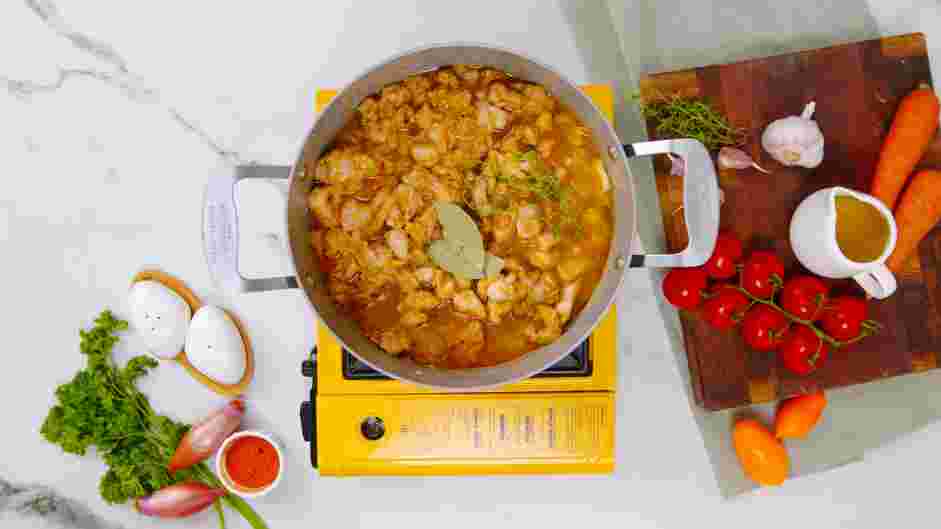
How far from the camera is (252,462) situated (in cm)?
174

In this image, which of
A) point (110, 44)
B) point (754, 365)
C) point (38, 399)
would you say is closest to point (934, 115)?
point (754, 365)

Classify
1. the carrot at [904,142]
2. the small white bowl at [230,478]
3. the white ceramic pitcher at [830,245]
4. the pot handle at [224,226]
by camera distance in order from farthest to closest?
the small white bowl at [230,478], the carrot at [904,142], the white ceramic pitcher at [830,245], the pot handle at [224,226]

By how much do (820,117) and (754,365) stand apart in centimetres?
54

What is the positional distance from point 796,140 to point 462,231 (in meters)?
0.71

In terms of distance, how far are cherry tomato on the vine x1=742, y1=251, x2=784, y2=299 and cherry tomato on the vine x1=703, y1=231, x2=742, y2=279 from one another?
28mm

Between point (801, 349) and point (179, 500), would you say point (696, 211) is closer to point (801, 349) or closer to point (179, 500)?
point (801, 349)

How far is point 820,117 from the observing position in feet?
5.32

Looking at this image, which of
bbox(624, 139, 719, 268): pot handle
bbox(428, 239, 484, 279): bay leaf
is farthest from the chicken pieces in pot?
bbox(624, 139, 719, 268): pot handle

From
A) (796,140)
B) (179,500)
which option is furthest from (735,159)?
(179,500)

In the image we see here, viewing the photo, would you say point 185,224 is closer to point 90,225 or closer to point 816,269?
point 90,225

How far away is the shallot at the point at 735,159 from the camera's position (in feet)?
5.16

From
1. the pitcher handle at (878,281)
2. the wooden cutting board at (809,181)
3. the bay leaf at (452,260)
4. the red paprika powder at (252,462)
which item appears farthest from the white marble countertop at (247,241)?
the bay leaf at (452,260)

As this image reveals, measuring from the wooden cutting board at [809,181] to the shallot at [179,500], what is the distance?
1101 millimetres

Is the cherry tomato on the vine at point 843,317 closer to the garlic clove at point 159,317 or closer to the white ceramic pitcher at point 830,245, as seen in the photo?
the white ceramic pitcher at point 830,245
